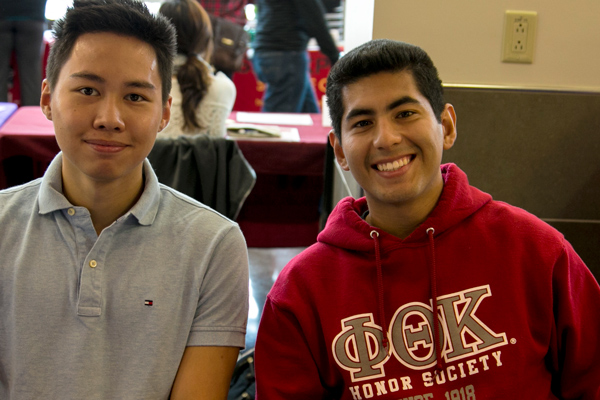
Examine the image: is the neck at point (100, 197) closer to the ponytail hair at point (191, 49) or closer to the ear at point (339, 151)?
the ear at point (339, 151)

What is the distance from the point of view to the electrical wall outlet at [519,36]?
5.22ft

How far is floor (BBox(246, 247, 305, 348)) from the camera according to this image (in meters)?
2.63

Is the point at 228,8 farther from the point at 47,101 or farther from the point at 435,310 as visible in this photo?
the point at 435,310

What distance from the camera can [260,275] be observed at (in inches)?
124

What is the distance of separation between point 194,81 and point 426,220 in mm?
1300

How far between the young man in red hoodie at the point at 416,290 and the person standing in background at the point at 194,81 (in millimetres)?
1095

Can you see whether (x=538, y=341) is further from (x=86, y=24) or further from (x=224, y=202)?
(x=224, y=202)

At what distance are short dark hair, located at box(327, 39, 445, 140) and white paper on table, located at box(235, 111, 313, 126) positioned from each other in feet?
4.88

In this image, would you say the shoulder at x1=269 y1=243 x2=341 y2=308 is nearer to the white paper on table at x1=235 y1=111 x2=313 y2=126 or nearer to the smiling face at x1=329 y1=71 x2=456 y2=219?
the smiling face at x1=329 y1=71 x2=456 y2=219

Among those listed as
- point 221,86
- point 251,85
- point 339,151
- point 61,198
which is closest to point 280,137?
point 221,86

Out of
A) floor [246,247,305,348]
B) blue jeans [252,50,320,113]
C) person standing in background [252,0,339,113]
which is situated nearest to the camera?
floor [246,247,305,348]

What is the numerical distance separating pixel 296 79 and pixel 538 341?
2.77m

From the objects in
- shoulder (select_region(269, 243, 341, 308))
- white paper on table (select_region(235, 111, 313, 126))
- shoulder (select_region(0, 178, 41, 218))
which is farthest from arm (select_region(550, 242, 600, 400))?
white paper on table (select_region(235, 111, 313, 126))

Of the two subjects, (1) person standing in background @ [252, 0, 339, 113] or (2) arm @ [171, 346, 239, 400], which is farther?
(1) person standing in background @ [252, 0, 339, 113]
